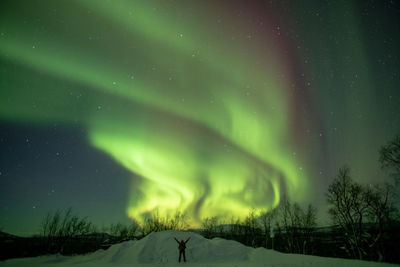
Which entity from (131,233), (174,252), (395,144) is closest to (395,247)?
(395,144)

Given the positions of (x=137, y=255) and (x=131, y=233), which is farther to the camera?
(x=131, y=233)

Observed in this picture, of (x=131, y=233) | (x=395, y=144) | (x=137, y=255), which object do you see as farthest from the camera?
(x=131, y=233)

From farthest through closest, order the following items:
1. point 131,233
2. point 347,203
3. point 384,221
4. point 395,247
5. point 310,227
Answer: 1. point 131,233
2. point 310,227
3. point 395,247
4. point 347,203
5. point 384,221

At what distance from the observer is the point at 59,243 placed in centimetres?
5647

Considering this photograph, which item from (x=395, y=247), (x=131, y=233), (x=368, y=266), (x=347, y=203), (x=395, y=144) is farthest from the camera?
(x=131, y=233)

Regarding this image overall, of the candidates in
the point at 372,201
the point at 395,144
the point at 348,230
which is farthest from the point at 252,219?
the point at 395,144

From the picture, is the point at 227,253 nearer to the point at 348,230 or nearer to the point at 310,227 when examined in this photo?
the point at 348,230

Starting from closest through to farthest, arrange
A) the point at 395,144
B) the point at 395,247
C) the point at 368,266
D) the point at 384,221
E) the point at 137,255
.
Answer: the point at 368,266 → the point at 395,144 → the point at 137,255 → the point at 384,221 → the point at 395,247

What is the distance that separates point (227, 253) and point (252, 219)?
5944cm

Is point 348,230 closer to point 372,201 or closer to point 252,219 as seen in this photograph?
point 372,201

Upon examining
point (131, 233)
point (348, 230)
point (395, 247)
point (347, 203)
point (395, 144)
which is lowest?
point (131, 233)

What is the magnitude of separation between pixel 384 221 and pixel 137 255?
1409 inches

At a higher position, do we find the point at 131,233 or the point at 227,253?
the point at 227,253

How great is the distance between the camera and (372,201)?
32.4 metres
